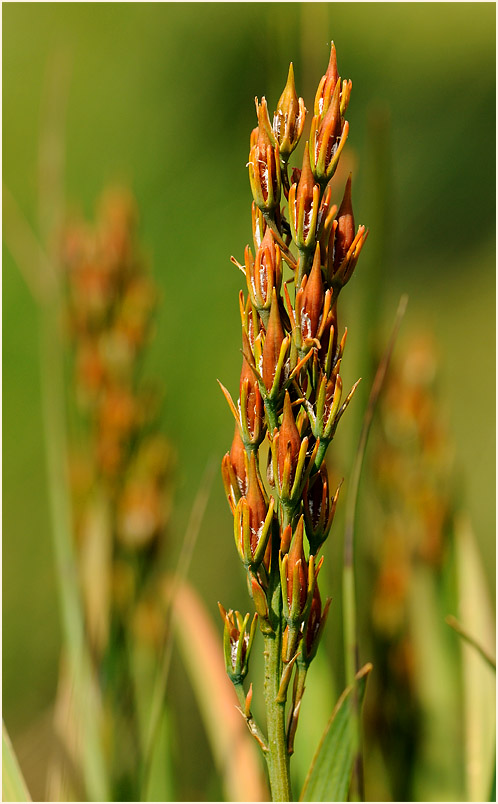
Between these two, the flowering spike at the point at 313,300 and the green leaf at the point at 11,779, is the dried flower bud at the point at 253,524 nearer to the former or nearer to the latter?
A: the flowering spike at the point at 313,300

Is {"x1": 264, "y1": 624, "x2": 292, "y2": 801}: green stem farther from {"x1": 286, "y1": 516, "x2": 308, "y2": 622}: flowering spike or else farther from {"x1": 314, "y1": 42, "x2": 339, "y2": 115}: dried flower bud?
{"x1": 314, "y1": 42, "x2": 339, "y2": 115}: dried flower bud

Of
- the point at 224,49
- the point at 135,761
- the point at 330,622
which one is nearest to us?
the point at 330,622

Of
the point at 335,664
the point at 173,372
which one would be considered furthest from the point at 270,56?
the point at 173,372

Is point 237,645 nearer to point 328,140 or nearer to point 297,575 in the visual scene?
point 297,575

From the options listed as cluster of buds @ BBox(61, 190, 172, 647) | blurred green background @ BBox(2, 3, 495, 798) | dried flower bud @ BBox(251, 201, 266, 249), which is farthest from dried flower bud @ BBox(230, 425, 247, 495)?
blurred green background @ BBox(2, 3, 495, 798)

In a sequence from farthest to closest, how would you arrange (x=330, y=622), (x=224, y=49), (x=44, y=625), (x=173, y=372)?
(x=224, y=49) < (x=173, y=372) < (x=44, y=625) < (x=330, y=622)

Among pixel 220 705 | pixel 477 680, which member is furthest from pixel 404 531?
pixel 220 705

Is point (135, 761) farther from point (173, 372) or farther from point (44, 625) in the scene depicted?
point (173, 372)
